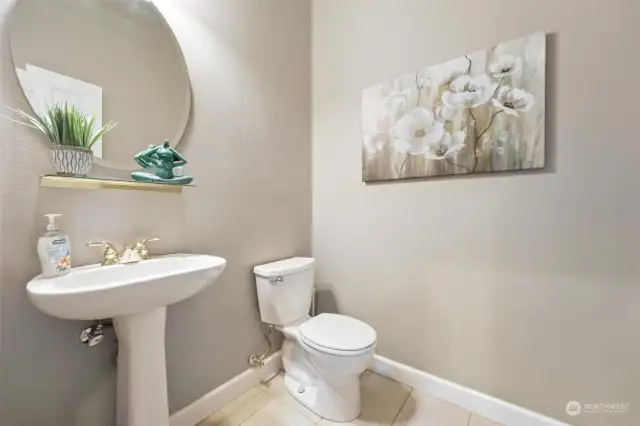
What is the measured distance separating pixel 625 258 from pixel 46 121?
2.07m

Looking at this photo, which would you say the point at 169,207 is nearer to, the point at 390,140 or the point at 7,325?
the point at 7,325

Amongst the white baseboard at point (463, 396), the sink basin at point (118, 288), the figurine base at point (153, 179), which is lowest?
the white baseboard at point (463, 396)

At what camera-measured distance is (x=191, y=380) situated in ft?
4.08

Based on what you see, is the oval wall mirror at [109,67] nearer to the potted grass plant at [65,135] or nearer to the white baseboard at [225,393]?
the potted grass plant at [65,135]

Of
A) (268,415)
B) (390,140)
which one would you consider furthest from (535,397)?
(390,140)

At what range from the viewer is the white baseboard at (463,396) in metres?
1.22

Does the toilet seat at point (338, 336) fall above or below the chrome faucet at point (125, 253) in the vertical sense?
below

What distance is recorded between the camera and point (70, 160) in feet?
2.79

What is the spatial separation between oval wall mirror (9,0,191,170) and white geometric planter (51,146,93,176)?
118 mm

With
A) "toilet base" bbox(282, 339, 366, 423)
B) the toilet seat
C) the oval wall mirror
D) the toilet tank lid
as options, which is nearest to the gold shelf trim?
the oval wall mirror

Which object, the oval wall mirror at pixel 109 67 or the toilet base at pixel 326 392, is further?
the toilet base at pixel 326 392

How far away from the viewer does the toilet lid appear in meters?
1.19

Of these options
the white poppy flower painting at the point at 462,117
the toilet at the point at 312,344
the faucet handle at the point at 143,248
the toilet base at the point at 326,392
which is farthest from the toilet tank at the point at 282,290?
the white poppy flower painting at the point at 462,117

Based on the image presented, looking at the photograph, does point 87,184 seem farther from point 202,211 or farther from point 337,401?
point 337,401
